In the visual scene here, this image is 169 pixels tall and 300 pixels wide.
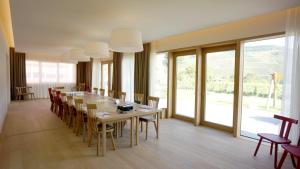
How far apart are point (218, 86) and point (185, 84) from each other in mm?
1085

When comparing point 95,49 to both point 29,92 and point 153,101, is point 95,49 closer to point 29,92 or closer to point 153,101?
point 153,101

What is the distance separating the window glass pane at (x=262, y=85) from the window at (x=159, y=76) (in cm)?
245

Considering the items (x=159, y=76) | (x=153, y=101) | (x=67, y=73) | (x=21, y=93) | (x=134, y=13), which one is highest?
(x=134, y=13)

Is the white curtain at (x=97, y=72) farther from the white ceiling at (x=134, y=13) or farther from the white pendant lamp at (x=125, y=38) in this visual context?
the white pendant lamp at (x=125, y=38)

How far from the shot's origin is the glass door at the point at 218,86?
4.39m

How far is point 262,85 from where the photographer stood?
384 cm

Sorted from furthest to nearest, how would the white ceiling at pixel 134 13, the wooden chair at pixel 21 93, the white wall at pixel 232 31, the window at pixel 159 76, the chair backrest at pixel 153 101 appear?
the wooden chair at pixel 21 93 → the window at pixel 159 76 → the chair backrest at pixel 153 101 → the white wall at pixel 232 31 → the white ceiling at pixel 134 13

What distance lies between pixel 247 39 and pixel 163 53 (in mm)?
2672

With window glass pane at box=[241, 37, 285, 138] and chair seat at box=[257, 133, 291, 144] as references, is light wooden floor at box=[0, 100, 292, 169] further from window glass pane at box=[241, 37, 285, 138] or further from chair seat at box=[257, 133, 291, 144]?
window glass pane at box=[241, 37, 285, 138]

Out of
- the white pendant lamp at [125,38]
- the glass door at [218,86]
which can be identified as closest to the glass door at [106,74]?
the glass door at [218,86]

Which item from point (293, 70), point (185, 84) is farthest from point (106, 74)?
point (293, 70)

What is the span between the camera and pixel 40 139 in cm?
368

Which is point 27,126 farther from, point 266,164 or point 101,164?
point 266,164

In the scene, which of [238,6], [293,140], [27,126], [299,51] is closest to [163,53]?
[238,6]
